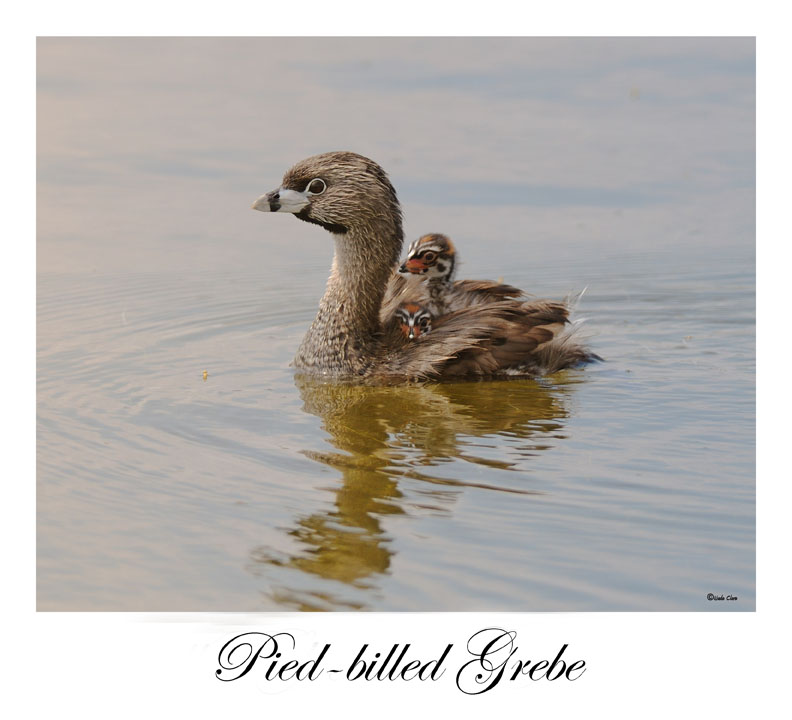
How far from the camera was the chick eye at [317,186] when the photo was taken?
30.3ft

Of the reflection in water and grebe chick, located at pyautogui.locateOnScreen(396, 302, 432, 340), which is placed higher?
grebe chick, located at pyautogui.locateOnScreen(396, 302, 432, 340)

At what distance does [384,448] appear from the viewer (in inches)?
294

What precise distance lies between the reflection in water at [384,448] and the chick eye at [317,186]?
1410mm

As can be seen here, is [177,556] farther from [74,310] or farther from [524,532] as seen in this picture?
[74,310]

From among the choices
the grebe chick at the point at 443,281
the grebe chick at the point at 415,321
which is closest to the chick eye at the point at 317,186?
the grebe chick at the point at 443,281

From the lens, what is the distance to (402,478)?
22.6ft

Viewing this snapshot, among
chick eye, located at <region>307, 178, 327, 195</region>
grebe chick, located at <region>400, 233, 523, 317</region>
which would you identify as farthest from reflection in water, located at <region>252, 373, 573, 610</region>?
chick eye, located at <region>307, 178, 327, 195</region>

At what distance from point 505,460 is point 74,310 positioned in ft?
15.9

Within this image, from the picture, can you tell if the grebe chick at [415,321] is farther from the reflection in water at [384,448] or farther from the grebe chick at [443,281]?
the reflection in water at [384,448]

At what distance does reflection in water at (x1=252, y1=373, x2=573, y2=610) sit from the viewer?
5.82 metres

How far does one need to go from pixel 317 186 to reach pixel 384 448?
2.60 metres

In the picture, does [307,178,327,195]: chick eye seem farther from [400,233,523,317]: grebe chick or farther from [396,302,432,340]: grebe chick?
[396,302,432,340]: grebe chick

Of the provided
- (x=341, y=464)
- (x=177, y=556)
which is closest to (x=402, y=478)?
(x=341, y=464)

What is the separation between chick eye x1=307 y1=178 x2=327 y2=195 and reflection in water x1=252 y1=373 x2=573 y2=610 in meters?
1.41
